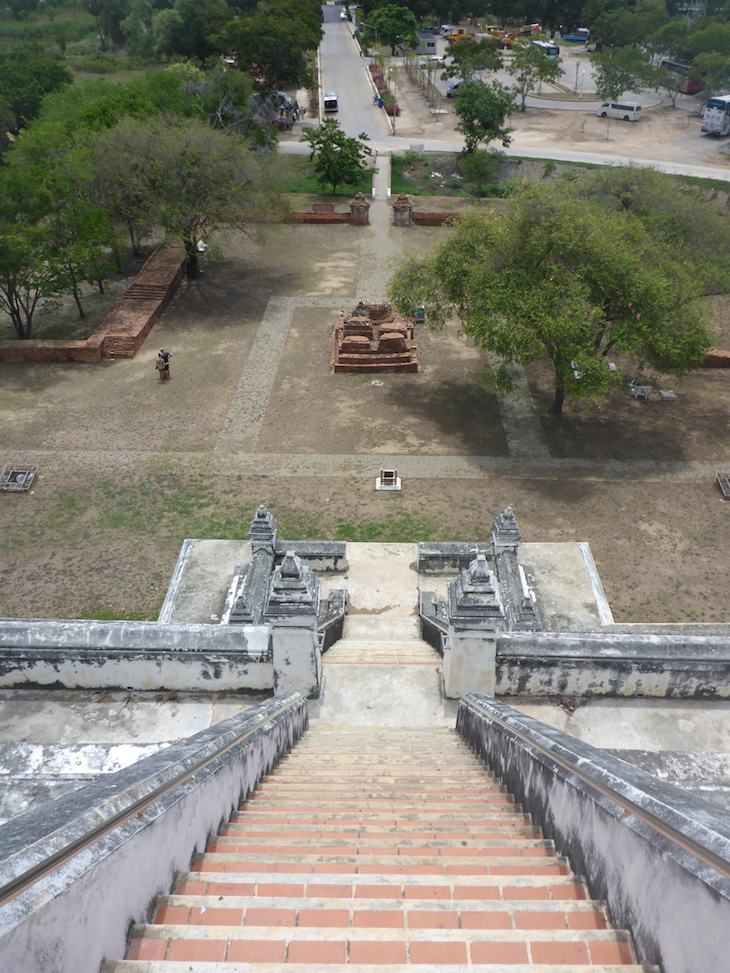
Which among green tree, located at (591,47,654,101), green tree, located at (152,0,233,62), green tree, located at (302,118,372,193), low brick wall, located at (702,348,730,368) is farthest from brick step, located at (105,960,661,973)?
green tree, located at (591,47,654,101)

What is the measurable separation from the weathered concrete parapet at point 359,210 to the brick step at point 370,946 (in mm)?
31215

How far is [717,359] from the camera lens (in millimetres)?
22875

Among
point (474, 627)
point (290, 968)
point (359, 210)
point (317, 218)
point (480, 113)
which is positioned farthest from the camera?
point (480, 113)

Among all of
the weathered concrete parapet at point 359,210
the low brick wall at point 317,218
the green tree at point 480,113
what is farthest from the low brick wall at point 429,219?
the green tree at point 480,113

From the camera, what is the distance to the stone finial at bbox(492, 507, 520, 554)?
13.6 m

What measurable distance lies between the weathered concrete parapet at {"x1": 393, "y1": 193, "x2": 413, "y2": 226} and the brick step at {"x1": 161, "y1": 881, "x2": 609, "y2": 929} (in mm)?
30922

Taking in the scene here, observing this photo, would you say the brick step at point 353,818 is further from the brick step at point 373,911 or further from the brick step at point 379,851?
the brick step at point 373,911

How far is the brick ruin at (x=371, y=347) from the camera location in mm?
22469

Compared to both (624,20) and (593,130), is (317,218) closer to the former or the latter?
(593,130)

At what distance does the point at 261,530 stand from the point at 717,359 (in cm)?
1621

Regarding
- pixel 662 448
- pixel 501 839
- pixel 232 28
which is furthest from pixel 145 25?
pixel 501 839

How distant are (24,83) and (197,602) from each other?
4226 centimetres

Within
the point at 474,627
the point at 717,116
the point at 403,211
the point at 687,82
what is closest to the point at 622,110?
the point at 717,116

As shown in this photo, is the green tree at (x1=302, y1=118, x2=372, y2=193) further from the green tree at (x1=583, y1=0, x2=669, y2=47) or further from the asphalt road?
the green tree at (x1=583, y1=0, x2=669, y2=47)
